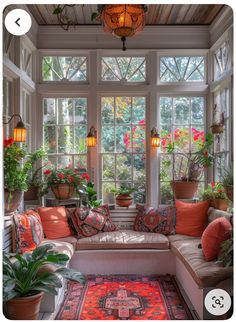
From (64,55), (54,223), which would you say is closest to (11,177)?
(54,223)

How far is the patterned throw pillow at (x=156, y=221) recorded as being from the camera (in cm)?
424

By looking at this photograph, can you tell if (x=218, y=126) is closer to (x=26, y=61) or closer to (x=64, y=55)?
(x=64, y=55)

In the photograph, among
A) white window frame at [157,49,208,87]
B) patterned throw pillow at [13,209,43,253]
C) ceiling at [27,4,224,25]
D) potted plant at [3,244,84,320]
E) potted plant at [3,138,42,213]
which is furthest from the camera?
white window frame at [157,49,208,87]

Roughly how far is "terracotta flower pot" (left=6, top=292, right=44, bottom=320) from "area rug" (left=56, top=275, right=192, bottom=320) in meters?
0.62

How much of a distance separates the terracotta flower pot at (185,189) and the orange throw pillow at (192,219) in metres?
0.41

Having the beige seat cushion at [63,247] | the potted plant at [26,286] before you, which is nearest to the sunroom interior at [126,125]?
the beige seat cushion at [63,247]

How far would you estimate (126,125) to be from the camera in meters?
4.95

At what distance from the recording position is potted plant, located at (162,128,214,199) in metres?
4.66

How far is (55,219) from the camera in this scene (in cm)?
404

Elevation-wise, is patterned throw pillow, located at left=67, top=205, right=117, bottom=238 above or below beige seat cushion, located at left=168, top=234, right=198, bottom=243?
above

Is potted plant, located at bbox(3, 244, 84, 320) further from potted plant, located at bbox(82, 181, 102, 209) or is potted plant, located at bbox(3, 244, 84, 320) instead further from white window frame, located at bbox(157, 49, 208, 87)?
white window frame, located at bbox(157, 49, 208, 87)

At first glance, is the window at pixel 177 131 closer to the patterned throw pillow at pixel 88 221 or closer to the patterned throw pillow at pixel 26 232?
the patterned throw pillow at pixel 88 221

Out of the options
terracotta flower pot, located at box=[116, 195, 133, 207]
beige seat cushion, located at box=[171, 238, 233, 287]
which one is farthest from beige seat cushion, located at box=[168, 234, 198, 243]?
terracotta flower pot, located at box=[116, 195, 133, 207]
